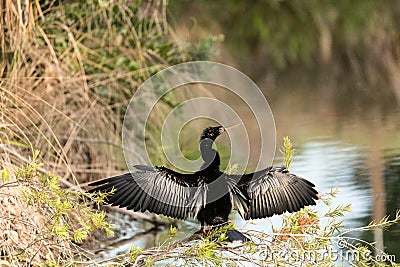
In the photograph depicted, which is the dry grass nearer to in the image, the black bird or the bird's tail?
the black bird

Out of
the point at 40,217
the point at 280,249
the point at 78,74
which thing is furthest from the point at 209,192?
the point at 78,74

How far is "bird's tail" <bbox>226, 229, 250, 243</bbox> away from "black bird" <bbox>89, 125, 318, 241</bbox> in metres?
0.13

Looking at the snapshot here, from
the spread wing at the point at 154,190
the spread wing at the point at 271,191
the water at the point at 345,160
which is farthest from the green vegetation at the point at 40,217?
the water at the point at 345,160

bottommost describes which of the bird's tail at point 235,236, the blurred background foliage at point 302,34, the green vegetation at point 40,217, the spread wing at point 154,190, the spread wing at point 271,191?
the green vegetation at point 40,217

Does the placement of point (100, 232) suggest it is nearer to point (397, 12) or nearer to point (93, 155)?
point (93, 155)

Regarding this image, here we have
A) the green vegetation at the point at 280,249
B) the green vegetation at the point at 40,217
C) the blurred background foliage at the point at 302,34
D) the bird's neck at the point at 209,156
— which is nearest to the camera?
the green vegetation at the point at 40,217

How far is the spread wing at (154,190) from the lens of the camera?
2965 millimetres

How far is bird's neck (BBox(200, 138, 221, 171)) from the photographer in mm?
3095

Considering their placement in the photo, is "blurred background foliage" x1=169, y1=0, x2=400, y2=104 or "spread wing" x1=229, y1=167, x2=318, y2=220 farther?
"blurred background foliage" x1=169, y1=0, x2=400, y2=104

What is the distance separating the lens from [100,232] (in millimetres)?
4555

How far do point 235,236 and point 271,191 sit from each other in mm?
266

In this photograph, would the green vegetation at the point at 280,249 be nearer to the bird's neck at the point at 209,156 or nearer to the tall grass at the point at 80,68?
the bird's neck at the point at 209,156

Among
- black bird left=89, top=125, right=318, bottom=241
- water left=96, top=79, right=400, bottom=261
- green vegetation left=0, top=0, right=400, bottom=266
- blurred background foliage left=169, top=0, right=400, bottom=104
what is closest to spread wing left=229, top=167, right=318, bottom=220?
black bird left=89, top=125, right=318, bottom=241

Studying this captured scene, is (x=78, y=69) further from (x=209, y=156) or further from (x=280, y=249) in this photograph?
(x=280, y=249)
